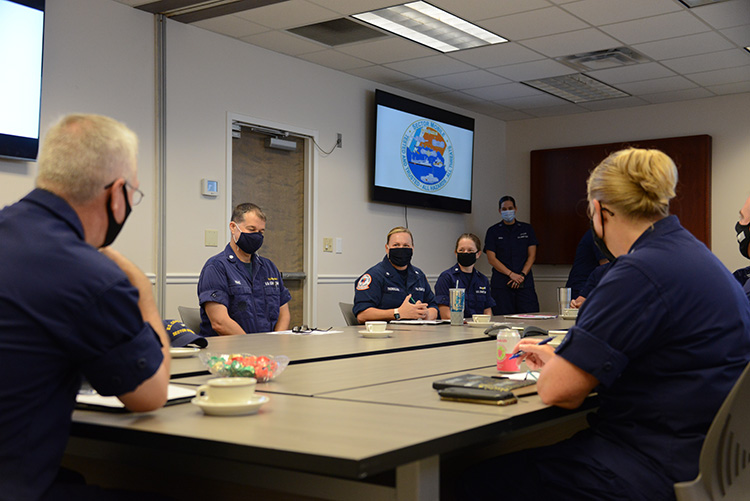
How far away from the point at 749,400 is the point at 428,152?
19.7 ft

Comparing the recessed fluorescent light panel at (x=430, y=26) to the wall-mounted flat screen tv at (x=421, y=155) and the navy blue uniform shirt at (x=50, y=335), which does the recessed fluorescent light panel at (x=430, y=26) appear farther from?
the navy blue uniform shirt at (x=50, y=335)

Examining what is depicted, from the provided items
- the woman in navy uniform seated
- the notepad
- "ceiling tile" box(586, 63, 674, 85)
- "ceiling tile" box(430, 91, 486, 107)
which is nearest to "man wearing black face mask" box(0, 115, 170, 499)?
the notepad

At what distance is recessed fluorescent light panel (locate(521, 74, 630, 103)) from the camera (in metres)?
6.95

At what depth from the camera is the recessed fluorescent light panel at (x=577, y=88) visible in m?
6.95

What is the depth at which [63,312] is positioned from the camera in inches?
52.9

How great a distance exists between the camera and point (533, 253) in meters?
7.95

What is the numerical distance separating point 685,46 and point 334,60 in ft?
8.80

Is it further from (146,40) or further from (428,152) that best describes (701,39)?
(146,40)

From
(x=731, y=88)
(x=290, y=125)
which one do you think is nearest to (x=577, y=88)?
(x=731, y=88)

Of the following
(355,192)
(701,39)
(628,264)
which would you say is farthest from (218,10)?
(628,264)

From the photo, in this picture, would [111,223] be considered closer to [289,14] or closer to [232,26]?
[289,14]

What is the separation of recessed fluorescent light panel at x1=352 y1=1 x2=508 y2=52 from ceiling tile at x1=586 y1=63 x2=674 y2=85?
1370mm

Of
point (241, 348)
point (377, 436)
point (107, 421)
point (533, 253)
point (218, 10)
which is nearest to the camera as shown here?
point (377, 436)

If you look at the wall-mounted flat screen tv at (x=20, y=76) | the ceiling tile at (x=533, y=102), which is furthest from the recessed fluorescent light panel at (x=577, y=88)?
the wall-mounted flat screen tv at (x=20, y=76)
